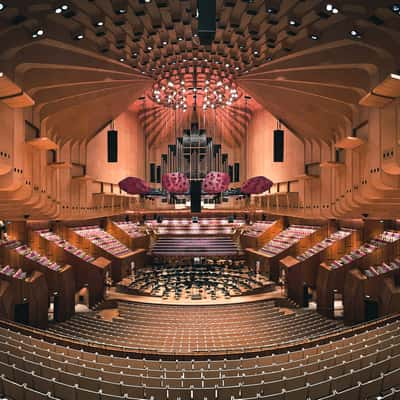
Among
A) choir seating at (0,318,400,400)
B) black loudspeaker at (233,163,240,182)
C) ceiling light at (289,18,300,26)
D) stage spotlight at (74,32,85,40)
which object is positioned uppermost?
ceiling light at (289,18,300,26)

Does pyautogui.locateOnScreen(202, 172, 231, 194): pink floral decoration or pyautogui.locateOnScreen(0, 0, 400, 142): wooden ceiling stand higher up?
pyautogui.locateOnScreen(0, 0, 400, 142): wooden ceiling

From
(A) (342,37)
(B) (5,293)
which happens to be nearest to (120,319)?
(B) (5,293)

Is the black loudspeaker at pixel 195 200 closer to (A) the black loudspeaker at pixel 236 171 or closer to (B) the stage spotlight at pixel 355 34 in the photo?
(A) the black loudspeaker at pixel 236 171

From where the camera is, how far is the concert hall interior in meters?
6.11

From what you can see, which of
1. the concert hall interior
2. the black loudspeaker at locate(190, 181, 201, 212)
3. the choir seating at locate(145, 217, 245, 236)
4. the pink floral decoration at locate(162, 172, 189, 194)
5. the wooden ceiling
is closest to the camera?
the concert hall interior

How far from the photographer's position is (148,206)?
22.6 meters

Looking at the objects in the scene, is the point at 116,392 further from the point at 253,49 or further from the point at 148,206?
the point at 148,206

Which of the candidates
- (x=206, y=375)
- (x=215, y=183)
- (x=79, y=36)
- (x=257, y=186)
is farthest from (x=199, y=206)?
(x=206, y=375)

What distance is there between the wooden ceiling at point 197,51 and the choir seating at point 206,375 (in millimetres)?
5673

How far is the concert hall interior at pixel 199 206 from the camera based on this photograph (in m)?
6.11

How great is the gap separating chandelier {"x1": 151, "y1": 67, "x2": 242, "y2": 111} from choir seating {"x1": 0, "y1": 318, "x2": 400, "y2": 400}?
10.1 meters

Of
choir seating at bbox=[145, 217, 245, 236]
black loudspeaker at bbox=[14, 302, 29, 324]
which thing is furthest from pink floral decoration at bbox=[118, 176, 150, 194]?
black loudspeaker at bbox=[14, 302, 29, 324]

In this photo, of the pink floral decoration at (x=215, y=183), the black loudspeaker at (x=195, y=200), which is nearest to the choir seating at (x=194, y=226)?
the black loudspeaker at (x=195, y=200)

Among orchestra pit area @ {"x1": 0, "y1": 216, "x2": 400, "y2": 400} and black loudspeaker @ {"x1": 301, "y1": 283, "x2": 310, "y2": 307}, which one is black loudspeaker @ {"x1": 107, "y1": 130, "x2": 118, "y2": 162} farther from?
black loudspeaker @ {"x1": 301, "y1": 283, "x2": 310, "y2": 307}
